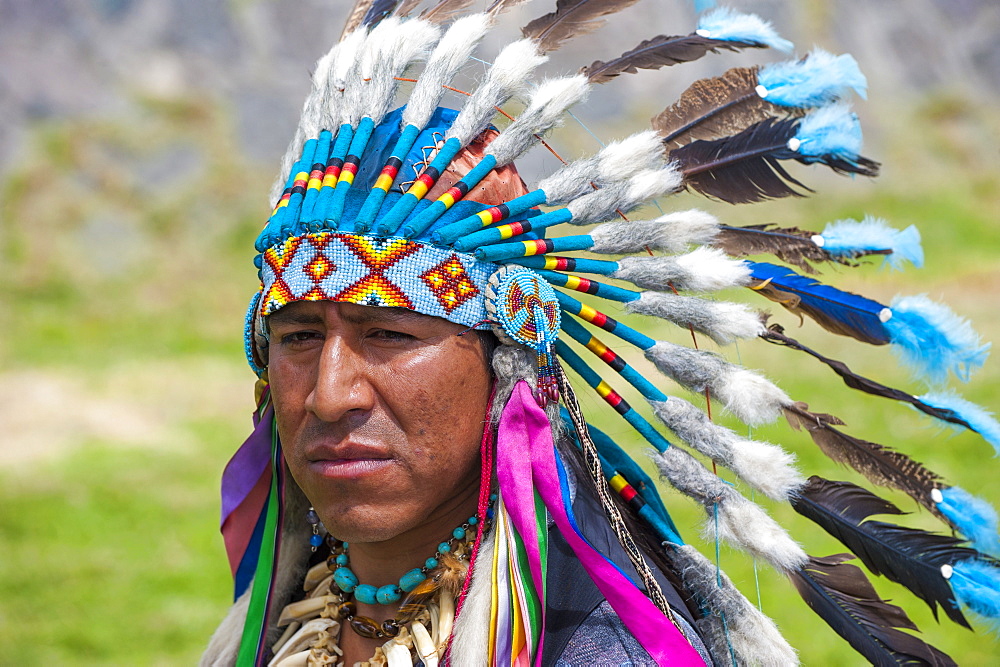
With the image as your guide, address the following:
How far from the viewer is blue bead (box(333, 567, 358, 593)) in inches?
90.6

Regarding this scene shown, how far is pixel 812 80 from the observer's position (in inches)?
84.1

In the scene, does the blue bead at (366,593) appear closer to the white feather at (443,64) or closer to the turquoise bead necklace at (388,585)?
the turquoise bead necklace at (388,585)

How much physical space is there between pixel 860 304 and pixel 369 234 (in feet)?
3.52

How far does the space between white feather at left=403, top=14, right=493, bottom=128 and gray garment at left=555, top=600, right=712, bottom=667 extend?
1.12 m

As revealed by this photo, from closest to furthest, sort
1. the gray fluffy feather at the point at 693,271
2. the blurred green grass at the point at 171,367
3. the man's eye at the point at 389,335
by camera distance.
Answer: the man's eye at the point at 389,335 < the gray fluffy feather at the point at 693,271 < the blurred green grass at the point at 171,367

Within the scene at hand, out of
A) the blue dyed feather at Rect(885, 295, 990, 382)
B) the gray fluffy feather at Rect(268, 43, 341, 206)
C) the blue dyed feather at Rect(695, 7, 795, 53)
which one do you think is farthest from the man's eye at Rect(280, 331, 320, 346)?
the blue dyed feather at Rect(885, 295, 990, 382)

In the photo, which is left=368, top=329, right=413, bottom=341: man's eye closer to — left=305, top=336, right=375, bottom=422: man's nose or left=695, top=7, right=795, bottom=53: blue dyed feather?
left=305, top=336, right=375, bottom=422: man's nose

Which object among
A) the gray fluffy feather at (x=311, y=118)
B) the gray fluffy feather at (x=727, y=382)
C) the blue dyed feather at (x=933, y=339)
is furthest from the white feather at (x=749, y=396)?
the gray fluffy feather at (x=311, y=118)

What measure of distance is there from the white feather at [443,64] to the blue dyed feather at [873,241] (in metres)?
0.90

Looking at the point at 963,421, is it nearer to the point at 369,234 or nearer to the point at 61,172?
the point at 369,234

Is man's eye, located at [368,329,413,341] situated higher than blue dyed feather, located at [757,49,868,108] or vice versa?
blue dyed feather, located at [757,49,868,108]

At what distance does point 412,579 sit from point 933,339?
4.06 ft

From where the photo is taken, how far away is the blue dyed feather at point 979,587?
1941 mm

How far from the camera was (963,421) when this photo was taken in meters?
2.04
